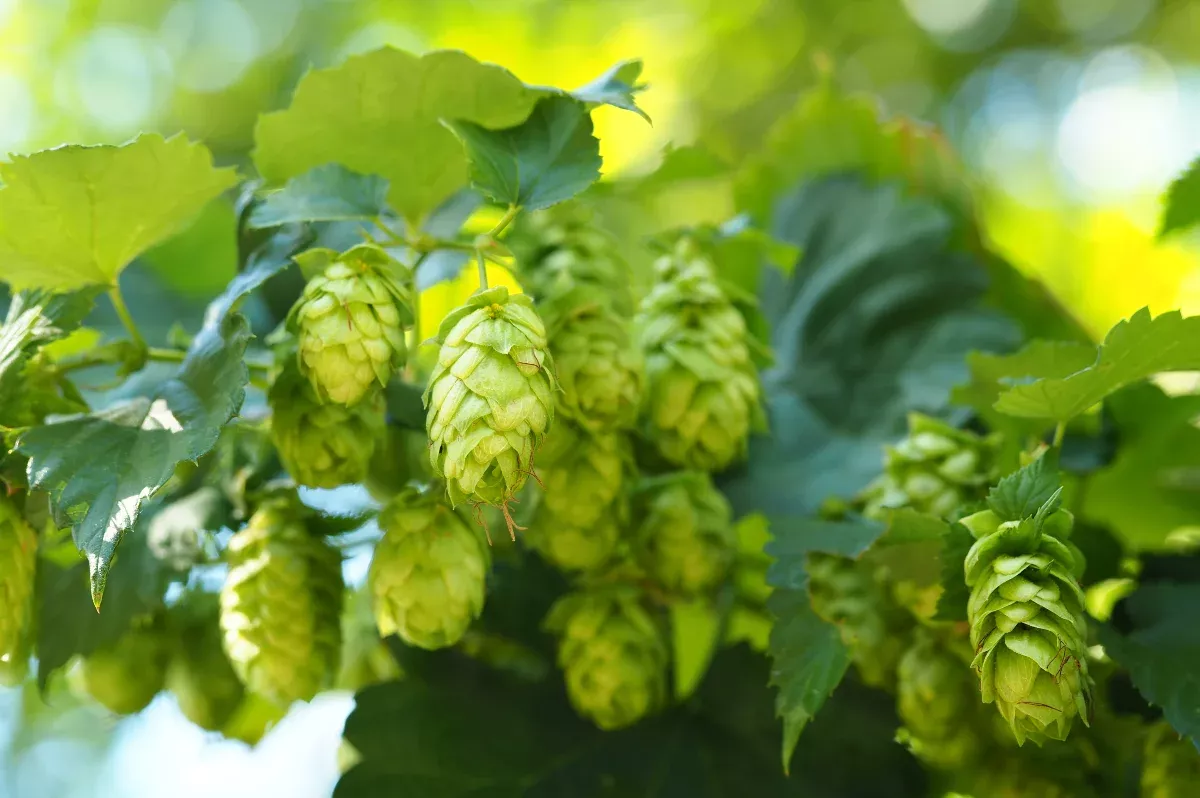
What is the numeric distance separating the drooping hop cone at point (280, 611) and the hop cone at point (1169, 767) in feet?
1.89

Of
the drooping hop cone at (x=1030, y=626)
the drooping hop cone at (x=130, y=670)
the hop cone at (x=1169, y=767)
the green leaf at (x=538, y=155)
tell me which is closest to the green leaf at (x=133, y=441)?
the green leaf at (x=538, y=155)

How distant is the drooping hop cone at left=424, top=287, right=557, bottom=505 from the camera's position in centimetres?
54

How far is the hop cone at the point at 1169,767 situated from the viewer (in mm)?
680

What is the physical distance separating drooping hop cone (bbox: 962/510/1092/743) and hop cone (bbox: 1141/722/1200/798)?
0.46ft

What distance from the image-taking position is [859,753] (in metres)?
0.81

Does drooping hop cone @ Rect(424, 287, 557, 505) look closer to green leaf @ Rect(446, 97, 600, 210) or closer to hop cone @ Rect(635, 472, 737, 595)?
green leaf @ Rect(446, 97, 600, 210)

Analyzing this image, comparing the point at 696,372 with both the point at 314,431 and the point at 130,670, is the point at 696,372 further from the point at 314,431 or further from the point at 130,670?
the point at 130,670

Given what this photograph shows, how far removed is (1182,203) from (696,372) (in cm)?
48

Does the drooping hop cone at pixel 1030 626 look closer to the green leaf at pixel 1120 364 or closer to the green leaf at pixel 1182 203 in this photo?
the green leaf at pixel 1120 364

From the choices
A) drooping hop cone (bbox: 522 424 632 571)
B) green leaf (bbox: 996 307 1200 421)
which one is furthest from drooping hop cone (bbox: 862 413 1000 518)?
drooping hop cone (bbox: 522 424 632 571)

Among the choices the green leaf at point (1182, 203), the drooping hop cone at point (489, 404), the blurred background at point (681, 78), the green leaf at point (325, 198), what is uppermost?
the green leaf at point (325, 198)

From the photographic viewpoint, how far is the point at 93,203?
0.70 meters

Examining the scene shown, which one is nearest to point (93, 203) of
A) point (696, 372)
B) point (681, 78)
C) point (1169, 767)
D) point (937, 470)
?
point (696, 372)

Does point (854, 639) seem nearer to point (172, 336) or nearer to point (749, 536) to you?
point (749, 536)
